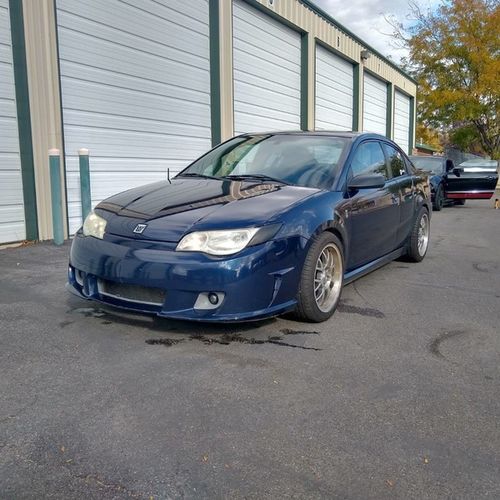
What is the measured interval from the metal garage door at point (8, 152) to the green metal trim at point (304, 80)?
9.53m

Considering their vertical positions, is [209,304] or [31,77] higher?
[31,77]

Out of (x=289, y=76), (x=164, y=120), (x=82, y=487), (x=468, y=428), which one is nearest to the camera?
(x=82, y=487)

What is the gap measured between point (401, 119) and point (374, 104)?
4988 mm

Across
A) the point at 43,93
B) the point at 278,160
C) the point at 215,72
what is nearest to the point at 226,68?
the point at 215,72

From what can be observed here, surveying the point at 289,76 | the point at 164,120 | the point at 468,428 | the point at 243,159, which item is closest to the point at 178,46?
the point at 164,120

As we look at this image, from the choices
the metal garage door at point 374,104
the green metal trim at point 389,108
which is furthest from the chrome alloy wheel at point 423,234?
the green metal trim at point 389,108

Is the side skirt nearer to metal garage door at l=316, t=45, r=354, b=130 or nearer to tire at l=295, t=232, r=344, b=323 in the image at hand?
tire at l=295, t=232, r=344, b=323

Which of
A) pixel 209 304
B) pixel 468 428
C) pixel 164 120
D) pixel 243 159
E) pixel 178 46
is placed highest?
pixel 178 46

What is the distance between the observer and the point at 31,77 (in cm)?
738

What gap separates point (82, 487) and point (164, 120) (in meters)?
8.88

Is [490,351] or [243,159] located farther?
[243,159]

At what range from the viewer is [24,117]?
24.2ft

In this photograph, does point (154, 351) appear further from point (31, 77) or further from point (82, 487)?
point (31, 77)

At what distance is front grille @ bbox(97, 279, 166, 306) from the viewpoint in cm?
351
